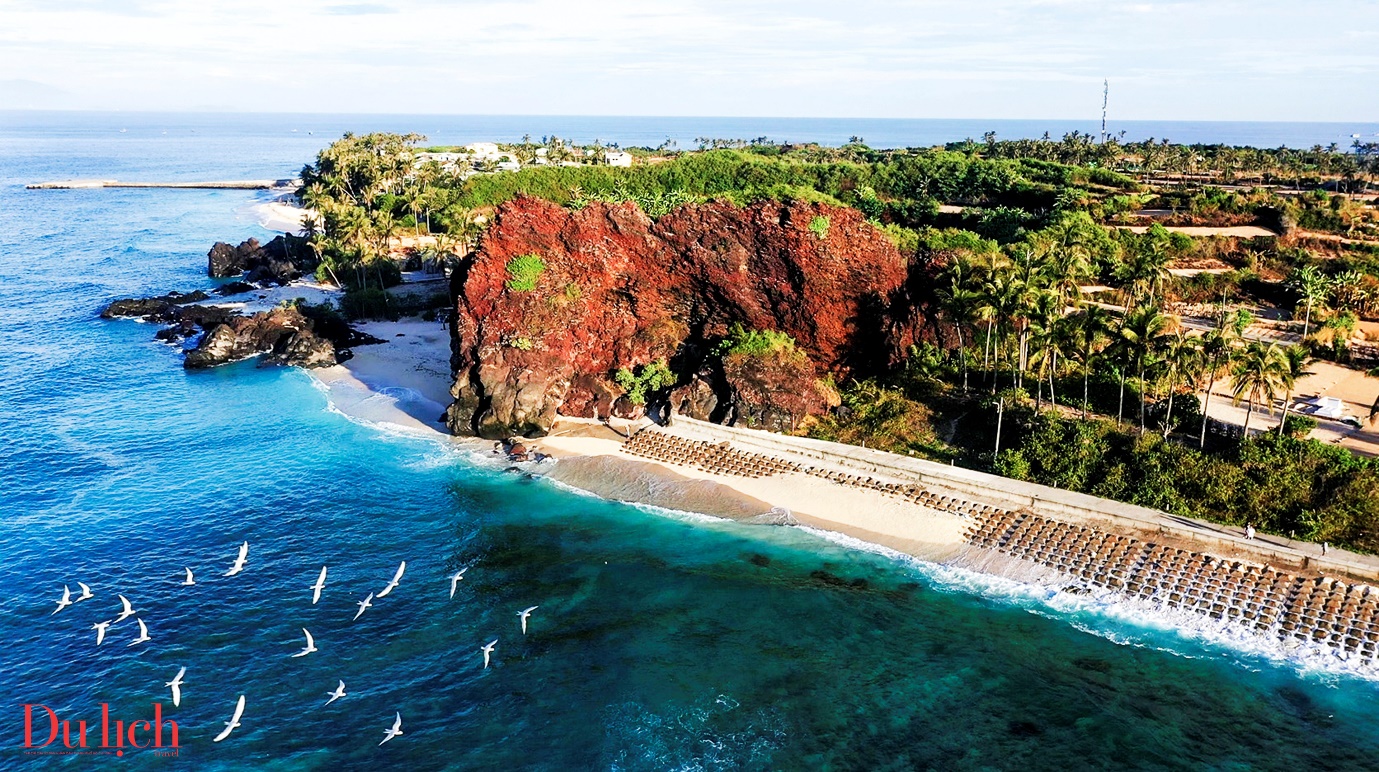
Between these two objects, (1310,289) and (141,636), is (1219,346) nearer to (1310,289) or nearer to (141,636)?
(1310,289)

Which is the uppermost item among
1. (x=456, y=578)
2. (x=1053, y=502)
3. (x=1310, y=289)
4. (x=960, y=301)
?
(x=960, y=301)

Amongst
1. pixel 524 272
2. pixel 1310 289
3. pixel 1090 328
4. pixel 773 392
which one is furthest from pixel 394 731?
pixel 1310 289

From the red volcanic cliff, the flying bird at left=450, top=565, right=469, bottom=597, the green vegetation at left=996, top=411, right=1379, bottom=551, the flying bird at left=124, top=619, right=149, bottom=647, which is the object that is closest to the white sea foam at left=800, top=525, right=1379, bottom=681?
the green vegetation at left=996, top=411, right=1379, bottom=551

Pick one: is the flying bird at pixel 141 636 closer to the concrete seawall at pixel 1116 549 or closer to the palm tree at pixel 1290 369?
the concrete seawall at pixel 1116 549

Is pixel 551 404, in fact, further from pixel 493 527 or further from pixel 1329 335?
pixel 1329 335

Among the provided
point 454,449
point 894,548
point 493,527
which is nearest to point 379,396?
point 454,449

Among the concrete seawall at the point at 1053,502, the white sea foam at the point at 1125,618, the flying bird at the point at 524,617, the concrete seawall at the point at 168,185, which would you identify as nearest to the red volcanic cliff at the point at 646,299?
the concrete seawall at the point at 1053,502
